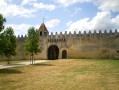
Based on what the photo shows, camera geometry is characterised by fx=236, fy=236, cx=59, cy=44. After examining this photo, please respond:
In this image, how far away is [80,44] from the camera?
44969 millimetres

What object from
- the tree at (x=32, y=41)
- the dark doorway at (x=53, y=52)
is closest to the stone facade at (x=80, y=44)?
the dark doorway at (x=53, y=52)

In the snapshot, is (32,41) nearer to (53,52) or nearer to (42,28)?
(42,28)

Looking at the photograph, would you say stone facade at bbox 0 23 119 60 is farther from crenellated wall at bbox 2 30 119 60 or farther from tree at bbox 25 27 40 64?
tree at bbox 25 27 40 64

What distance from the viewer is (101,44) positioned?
43.6 m

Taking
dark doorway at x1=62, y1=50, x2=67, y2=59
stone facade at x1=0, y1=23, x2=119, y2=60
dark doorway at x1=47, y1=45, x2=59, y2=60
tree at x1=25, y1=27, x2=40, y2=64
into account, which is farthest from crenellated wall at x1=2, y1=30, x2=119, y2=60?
tree at x1=25, y1=27, x2=40, y2=64

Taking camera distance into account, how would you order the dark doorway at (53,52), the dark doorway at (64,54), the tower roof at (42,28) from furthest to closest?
the dark doorway at (53,52), the tower roof at (42,28), the dark doorway at (64,54)

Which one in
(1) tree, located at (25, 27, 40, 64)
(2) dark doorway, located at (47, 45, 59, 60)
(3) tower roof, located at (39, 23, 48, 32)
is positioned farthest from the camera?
(2) dark doorway, located at (47, 45, 59, 60)

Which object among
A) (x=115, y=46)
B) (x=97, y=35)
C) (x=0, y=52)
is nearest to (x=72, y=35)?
(x=97, y=35)

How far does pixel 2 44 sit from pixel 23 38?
28.9 m

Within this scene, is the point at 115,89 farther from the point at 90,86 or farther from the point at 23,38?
the point at 23,38

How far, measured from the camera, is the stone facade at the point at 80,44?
43156mm

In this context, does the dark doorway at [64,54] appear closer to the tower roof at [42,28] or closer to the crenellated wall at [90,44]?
the crenellated wall at [90,44]

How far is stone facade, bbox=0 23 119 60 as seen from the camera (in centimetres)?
4316

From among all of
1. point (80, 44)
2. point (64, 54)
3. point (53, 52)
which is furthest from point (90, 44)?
point (53, 52)
